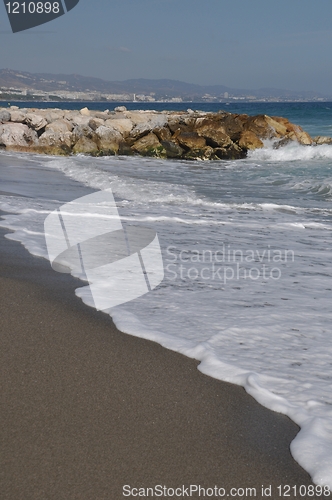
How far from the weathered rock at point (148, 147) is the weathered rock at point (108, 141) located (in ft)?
1.99

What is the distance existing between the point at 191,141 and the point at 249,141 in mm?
2373

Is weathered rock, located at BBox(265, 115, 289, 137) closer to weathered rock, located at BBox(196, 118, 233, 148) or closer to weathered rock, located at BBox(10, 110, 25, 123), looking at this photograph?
weathered rock, located at BBox(196, 118, 233, 148)

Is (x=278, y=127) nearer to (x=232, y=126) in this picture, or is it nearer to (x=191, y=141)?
(x=232, y=126)

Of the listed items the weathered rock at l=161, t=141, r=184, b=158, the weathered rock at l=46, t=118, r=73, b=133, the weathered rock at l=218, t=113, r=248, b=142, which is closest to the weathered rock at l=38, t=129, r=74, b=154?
the weathered rock at l=46, t=118, r=73, b=133

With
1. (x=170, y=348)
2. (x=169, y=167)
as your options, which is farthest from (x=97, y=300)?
(x=169, y=167)

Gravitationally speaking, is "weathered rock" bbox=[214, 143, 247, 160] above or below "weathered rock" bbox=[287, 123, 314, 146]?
below

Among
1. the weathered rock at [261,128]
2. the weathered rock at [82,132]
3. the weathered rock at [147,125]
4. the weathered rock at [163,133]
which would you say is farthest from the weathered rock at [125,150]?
the weathered rock at [261,128]

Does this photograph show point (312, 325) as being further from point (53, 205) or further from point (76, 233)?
point (53, 205)

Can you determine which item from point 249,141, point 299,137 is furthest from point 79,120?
point 299,137

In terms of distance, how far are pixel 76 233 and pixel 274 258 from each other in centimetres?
181

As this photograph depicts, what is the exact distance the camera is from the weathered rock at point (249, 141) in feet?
63.0

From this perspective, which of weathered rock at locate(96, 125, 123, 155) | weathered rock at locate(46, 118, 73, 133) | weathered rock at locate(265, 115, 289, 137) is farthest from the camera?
weathered rock at locate(265, 115, 289, 137)

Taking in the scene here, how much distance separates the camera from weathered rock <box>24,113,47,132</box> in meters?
18.5

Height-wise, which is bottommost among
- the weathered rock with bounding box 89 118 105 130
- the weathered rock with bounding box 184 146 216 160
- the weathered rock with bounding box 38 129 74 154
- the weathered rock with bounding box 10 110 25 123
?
the weathered rock with bounding box 184 146 216 160
